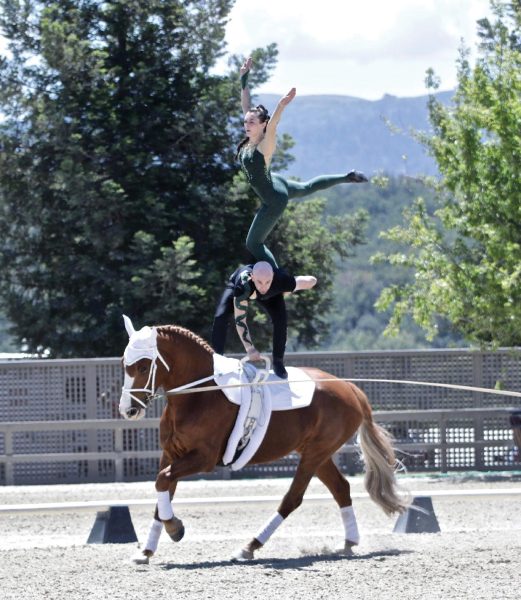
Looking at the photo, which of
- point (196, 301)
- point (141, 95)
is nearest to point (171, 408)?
point (196, 301)

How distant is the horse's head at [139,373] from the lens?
926cm

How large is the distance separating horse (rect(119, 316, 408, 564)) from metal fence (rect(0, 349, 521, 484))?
684cm

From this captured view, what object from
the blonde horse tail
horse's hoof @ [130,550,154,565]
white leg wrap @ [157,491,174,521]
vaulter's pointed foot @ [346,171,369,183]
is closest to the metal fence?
the blonde horse tail

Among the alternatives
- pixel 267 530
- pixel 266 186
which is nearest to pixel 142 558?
pixel 267 530

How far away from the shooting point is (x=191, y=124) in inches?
885

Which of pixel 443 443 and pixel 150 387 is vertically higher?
pixel 150 387

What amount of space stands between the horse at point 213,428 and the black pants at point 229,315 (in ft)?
0.46

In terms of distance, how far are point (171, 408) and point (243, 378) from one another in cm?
65

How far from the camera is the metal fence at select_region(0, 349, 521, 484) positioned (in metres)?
17.7

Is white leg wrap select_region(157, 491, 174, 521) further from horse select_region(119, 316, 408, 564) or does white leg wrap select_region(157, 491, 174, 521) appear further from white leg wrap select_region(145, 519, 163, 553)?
white leg wrap select_region(145, 519, 163, 553)

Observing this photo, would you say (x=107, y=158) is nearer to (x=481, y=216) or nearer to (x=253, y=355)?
(x=481, y=216)

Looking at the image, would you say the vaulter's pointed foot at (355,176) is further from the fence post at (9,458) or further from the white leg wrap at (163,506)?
the fence post at (9,458)

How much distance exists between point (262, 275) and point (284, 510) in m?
2.09

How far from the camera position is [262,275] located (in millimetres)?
9500
